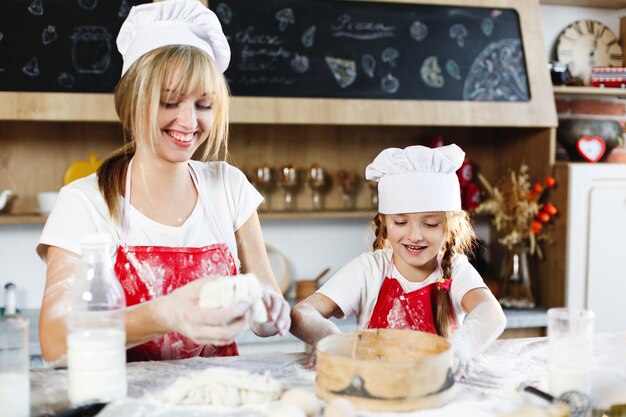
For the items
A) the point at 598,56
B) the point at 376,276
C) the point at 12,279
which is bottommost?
the point at 12,279

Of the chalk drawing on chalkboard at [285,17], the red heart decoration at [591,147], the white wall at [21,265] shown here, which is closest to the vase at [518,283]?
the red heart decoration at [591,147]

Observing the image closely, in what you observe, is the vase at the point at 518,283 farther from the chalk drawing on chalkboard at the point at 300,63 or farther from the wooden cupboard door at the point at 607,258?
the chalk drawing on chalkboard at the point at 300,63

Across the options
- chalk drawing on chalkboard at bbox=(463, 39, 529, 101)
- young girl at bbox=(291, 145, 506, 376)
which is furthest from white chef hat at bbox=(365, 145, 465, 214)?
chalk drawing on chalkboard at bbox=(463, 39, 529, 101)

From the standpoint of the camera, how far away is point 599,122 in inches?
130

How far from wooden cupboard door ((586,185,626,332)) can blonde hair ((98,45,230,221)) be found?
2.11 metres

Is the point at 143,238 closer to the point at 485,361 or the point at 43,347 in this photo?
the point at 43,347

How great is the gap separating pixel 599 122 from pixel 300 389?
8.52 feet

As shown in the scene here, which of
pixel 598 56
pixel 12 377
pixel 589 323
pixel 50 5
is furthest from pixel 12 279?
pixel 598 56

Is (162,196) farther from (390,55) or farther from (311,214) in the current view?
(390,55)

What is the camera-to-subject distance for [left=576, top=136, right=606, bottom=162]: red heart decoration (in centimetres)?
329

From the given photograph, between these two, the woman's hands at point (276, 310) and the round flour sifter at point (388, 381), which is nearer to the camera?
the round flour sifter at point (388, 381)

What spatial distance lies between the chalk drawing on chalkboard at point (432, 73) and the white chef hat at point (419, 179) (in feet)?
4.79

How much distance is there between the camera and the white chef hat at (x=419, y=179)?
5.81 feet

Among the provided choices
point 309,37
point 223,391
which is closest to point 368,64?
point 309,37
